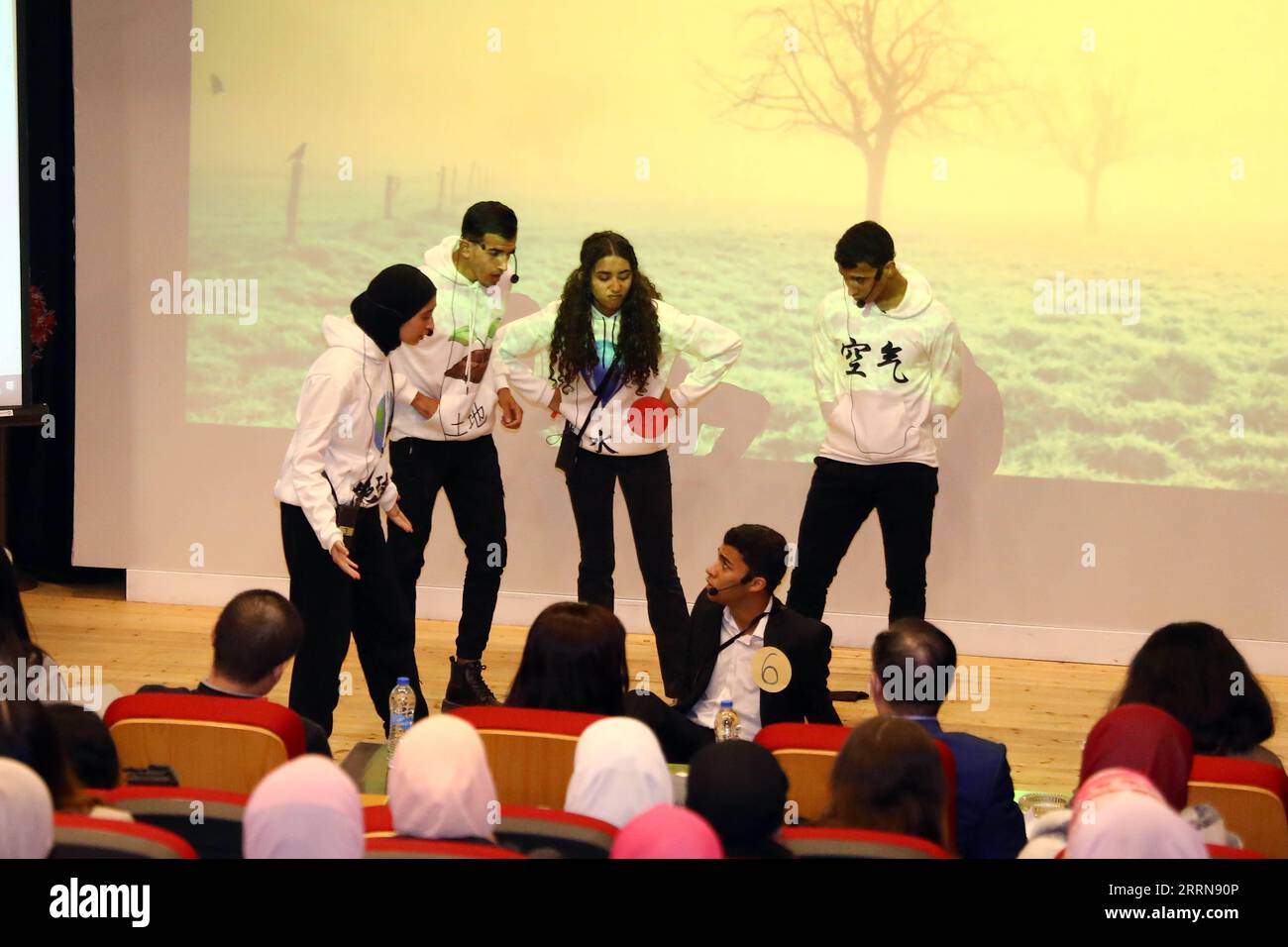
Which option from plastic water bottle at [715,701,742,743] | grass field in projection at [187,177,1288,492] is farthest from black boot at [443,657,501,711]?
grass field in projection at [187,177,1288,492]

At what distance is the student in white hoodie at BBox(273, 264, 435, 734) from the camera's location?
12.9ft

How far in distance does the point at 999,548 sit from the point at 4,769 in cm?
465

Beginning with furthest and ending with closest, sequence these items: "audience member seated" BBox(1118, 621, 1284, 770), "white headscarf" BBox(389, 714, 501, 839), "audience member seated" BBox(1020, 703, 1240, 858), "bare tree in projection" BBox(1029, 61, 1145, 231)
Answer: "bare tree in projection" BBox(1029, 61, 1145, 231), "audience member seated" BBox(1118, 621, 1284, 770), "audience member seated" BBox(1020, 703, 1240, 858), "white headscarf" BBox(389, 714, 501, 839)

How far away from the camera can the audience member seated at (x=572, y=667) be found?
2.96 metres

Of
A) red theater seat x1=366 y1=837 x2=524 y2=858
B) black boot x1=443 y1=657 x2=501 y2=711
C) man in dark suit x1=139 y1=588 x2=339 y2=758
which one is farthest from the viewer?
black boot x1=443 y1=657 x2=501 y2=711

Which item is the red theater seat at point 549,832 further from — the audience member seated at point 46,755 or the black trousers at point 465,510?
the black trousers at point 465,510

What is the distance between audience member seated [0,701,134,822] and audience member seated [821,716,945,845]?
43.2 inches

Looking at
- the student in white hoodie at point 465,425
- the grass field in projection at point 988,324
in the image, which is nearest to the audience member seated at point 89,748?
the student in white hoodie at point 465,425

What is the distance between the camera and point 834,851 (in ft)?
7.05

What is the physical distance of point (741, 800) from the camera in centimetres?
209

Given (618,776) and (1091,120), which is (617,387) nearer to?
(1091,120)

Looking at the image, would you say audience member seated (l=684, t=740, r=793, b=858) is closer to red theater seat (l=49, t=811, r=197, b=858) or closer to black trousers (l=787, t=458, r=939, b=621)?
red theater seat (l=49, t=811, r=197, b=858)

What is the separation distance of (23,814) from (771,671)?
2.09 meters

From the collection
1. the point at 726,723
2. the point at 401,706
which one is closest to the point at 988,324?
the point at 726,723
